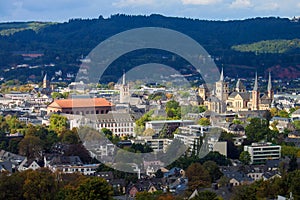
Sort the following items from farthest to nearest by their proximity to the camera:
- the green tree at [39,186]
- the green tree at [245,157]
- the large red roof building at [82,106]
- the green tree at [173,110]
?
the large red roof building at [82,106] → the green tree at [173,110] → the green tree at [245,157] → the green tree at [39,186]

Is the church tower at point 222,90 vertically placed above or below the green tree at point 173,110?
above

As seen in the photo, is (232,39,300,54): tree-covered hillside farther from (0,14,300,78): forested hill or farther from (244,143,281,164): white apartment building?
(244,143,281,164): white apartment building

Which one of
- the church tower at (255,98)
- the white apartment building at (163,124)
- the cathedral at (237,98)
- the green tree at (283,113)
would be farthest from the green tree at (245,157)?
the church tower at (255,98)

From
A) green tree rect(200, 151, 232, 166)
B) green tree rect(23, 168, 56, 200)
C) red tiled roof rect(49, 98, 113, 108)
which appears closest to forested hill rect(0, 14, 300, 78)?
red tiled roof rect(49, 98, 113, 108)

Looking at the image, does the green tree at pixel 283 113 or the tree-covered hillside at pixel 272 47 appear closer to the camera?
the green tree at pixel 283 113

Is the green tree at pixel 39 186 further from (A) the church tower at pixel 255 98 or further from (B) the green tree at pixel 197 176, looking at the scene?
(A) the church tower at pixel 255 98

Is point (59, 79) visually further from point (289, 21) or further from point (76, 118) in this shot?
point (289, 21)
